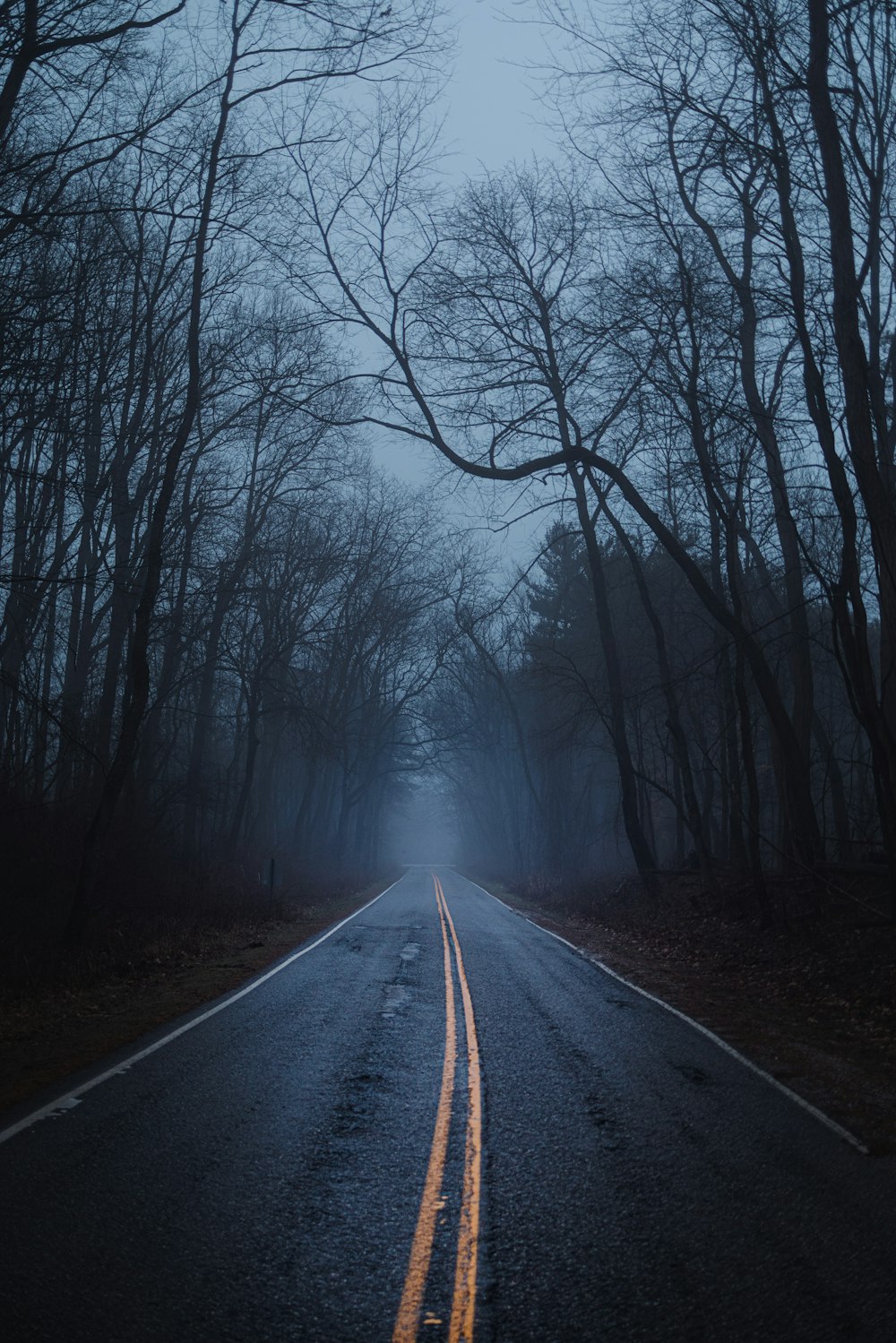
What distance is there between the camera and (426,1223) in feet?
15.9

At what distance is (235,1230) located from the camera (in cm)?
465

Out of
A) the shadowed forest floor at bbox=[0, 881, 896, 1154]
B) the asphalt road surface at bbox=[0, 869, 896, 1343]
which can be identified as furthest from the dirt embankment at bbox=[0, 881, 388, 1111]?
the asphalt road surface at bbox=[0, 869, 896, 1343]

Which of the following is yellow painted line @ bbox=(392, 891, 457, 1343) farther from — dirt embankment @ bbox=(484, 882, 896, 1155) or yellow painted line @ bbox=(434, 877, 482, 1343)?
dirt embankment @ bbox=(484, 882, 896, 1155)

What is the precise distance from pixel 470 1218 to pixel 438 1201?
11.4 inches

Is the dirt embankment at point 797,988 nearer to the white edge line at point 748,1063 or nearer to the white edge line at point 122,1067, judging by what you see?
the white edge line at point 748,1063

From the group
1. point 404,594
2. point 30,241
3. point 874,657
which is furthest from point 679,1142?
point 404,594

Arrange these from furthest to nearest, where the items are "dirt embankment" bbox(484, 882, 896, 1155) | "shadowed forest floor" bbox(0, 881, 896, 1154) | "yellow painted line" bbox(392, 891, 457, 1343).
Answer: "shadowed forest floor" bbox(0, 881, 896, 1154) < "dirt embankment" bbox(484, 882, 896, 1155) < "yellow painted line" bbox(392, 891, 457, 1343)

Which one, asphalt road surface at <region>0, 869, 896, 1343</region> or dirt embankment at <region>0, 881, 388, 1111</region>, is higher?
dirt embankment at <region>0, 881, 388, 1111</region>

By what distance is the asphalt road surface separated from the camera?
393 cm

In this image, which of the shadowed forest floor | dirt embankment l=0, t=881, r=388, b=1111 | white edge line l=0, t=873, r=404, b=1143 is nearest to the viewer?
white edge line l=0, t=873, r=404, b=1143

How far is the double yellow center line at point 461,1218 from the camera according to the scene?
389 centimetres

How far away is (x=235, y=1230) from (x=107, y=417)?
18.2 meters

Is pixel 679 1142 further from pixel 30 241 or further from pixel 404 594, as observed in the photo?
pixel 404 594

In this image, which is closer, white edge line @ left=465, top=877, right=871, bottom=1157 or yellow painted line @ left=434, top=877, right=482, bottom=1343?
yellow painted line @ left=434, top=877, right=482, bottom=1343
